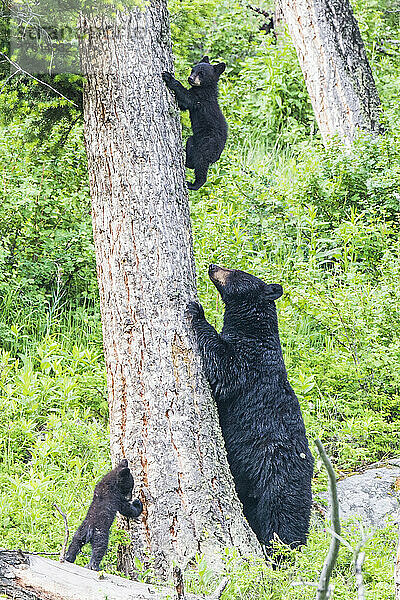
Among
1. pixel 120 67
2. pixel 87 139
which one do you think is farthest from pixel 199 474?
pixel 120 67

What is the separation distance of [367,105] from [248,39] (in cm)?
452

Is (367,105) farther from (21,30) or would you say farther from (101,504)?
(101,504)

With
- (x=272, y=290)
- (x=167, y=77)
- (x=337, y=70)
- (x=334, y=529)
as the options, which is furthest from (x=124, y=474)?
(x=337, y=70)

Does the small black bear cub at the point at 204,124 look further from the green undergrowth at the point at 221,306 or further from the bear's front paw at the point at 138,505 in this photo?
the bear's front paw at the point at 138,505

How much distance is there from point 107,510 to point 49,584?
0.86 m

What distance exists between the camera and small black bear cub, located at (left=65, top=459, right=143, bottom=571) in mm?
3881

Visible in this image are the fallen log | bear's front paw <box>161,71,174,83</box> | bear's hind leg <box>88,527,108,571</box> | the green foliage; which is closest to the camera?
the fallen log

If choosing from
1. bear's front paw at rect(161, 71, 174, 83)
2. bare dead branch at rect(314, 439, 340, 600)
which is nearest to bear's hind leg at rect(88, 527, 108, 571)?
bare dead branch at rect(314, 439, 340, 600)

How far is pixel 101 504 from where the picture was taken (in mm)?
4000

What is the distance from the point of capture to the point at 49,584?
308cm

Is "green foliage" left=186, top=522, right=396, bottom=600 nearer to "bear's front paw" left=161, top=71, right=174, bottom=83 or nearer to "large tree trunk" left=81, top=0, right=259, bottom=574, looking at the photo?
"large tree trunk" left=81, top=0, right=259, bottom=574

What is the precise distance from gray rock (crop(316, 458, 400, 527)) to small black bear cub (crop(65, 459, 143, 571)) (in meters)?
2.02

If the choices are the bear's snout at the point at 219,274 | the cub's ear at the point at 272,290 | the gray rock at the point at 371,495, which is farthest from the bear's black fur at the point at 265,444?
the gray rock at the point at 371,495

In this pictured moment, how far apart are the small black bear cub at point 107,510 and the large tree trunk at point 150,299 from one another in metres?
0.10
